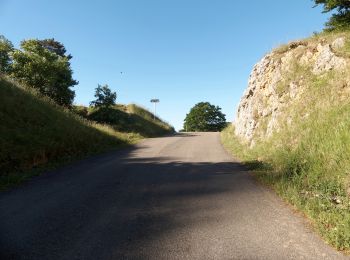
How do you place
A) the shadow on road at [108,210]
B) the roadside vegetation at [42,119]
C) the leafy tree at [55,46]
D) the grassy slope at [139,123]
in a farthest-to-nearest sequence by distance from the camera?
the leafy tree at [55,46] < the grassy slope at [139,123] < the roadside vegetation at [42,119] < the shadow on road at [108,210]

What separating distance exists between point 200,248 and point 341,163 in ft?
→ 14.7

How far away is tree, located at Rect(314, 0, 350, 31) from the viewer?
50.8ft

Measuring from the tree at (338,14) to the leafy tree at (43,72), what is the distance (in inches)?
913

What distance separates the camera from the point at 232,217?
6402mm

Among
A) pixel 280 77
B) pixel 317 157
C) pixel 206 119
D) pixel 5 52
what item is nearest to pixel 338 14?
pixel 280 77

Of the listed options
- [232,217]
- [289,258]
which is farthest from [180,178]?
[289,258]

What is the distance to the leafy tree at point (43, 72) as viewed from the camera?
2802 centimetres

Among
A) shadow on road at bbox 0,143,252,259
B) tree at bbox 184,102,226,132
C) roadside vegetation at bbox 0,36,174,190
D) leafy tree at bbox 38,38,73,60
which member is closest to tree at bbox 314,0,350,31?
shadow on road at bbox 0,143,252,259

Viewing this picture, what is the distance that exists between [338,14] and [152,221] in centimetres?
1637

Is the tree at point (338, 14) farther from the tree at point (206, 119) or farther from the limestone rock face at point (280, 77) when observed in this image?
the tree at point (206, 119)

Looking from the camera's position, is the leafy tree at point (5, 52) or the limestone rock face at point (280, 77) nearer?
the limestone rock face at point (280, 77)

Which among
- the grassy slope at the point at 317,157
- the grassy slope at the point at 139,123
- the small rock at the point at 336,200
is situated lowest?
the small rock at the point at 336,200

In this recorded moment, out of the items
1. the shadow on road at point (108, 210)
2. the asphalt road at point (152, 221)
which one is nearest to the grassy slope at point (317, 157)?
the asphalt road at point (152, 221)

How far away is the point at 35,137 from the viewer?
1497 centimetres
